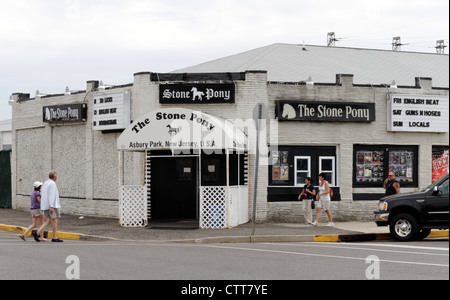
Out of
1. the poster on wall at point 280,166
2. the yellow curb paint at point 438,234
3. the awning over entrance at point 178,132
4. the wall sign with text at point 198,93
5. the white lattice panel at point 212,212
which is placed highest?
the wall sign with text at point 198,93

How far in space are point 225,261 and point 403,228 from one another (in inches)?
266

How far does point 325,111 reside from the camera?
75.6 ft

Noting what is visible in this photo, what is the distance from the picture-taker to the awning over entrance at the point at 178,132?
2014cm

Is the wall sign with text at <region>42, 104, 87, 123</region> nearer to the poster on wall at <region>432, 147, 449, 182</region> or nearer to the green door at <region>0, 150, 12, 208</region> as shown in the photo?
the green door at <region>0, 150, 12, 208</region>

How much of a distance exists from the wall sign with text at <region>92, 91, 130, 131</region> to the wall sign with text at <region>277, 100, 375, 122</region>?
5.16 metres

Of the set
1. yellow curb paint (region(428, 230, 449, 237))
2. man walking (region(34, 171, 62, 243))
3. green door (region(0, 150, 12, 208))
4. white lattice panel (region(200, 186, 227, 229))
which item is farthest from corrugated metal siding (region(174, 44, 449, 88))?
man walking (region(34, 171, 62, 243))

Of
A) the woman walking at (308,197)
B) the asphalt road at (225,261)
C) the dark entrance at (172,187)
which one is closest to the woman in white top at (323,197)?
the woman walking at (308,197)

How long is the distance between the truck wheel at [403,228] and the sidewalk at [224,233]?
1087 mm

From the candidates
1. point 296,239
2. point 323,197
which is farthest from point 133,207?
point 323,197

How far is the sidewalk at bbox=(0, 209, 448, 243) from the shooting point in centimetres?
1828

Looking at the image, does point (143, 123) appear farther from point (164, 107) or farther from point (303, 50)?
point (303, 50)

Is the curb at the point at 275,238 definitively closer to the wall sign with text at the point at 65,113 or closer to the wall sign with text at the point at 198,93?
Result: the wall sign with text at the point at 198,93

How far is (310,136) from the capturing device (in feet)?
75.5

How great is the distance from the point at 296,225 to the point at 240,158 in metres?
2.90
